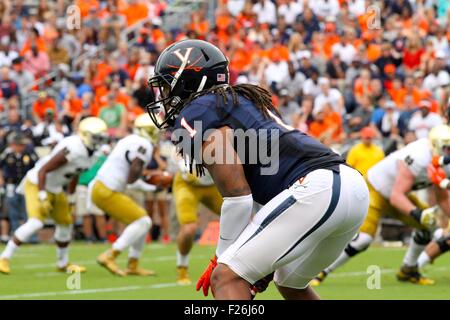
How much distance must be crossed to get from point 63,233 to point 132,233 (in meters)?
0.94

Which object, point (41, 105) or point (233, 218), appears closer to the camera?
point (233, 218)

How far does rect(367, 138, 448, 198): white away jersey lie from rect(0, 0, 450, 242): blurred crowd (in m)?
4.15

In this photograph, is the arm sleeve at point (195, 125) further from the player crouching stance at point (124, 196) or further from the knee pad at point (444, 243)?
the player crouching stance at point (124, 196)

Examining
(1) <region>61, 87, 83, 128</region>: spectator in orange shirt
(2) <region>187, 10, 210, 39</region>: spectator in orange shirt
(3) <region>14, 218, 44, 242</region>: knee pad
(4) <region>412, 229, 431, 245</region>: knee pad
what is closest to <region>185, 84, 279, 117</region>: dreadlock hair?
(4) <region>412, 229, 431, 245</region>: knee pad

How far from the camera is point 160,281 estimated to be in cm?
953

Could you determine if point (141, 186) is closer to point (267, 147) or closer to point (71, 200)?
point (71, 200)

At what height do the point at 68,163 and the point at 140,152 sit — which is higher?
the point at 140,152

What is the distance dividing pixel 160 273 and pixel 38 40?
8582mm

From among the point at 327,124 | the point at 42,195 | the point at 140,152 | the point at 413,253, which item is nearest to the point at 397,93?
the point at 327,124

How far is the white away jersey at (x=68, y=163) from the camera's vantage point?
10.4 metres

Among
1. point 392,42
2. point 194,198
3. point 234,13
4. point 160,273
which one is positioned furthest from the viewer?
point 234,13

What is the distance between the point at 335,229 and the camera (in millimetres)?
4539

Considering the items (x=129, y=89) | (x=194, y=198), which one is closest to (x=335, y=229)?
(x=194, y=198)
